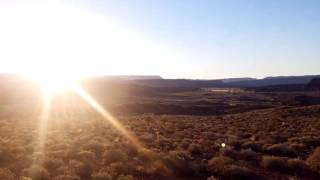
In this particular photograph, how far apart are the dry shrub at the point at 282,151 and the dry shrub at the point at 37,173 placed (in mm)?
11669

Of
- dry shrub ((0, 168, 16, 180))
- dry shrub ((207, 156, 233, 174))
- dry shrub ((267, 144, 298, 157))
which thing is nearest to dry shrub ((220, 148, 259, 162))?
dry shrub ((267, 144, 298, 157))

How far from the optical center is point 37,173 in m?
14.9

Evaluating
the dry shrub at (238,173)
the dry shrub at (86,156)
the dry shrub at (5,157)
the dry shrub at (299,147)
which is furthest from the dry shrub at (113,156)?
the dry shrub at (299,147)

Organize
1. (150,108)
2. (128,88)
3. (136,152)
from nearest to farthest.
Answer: (136,152), (150,108), (128,88)

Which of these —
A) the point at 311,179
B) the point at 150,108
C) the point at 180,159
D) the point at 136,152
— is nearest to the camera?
the point at 311,179

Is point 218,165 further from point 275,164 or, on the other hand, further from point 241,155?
Answer: point 241,155

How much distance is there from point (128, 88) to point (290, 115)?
100854 millimetres

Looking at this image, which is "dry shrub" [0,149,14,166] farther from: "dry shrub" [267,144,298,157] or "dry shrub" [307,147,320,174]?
"dry shrub" [267,144,298,157]

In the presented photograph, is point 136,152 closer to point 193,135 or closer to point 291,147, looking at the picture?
point 291,147

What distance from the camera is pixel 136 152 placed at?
21.3m

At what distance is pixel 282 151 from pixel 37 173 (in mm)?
12283

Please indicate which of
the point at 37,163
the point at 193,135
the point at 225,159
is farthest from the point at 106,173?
the point at 193,135

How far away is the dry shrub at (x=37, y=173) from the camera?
1475 cm

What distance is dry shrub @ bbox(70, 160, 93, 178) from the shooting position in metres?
16.1
